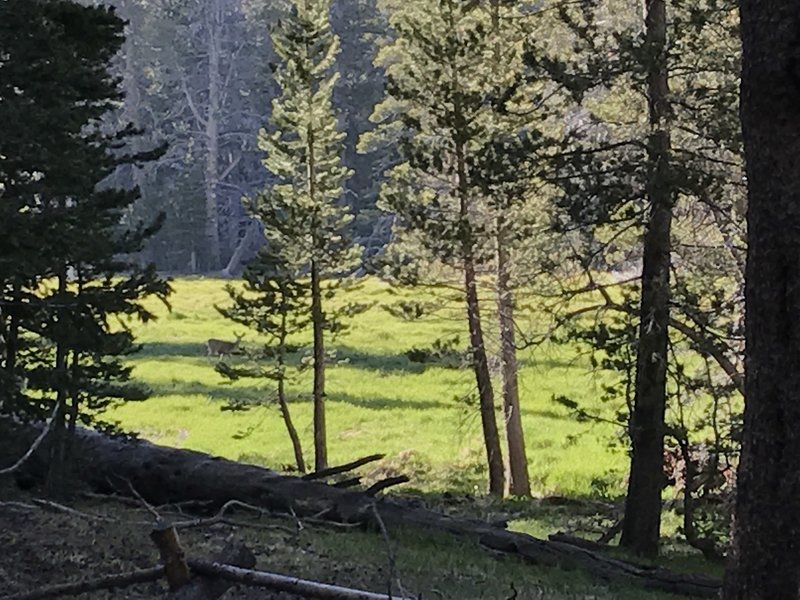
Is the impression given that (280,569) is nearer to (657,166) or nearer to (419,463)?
(657,166)

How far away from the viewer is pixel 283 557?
7672 mm

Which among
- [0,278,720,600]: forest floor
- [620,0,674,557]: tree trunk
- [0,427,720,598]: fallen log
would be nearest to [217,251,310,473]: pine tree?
[0,278,720,600]: forest floor

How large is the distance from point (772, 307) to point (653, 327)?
6.77 metres

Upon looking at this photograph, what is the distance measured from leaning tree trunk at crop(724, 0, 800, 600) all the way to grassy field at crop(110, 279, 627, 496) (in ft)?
36.7

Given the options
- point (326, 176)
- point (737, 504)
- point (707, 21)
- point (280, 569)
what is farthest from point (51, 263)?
point (326, 176)

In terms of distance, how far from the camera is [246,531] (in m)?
8.73

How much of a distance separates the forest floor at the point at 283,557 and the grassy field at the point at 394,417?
7526 millimetres

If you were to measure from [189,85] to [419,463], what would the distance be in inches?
2035

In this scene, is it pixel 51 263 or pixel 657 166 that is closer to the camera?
pixel 51 263

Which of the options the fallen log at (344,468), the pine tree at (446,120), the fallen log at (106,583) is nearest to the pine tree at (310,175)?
the pine tree at (446,120)

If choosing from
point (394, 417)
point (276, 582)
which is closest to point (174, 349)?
point (394, 417)

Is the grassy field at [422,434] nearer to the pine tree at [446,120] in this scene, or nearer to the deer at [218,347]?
the deer at [218,347]

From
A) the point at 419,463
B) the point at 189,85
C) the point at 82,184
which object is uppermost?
the point at 189,85

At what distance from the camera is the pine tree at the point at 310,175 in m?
20.8
